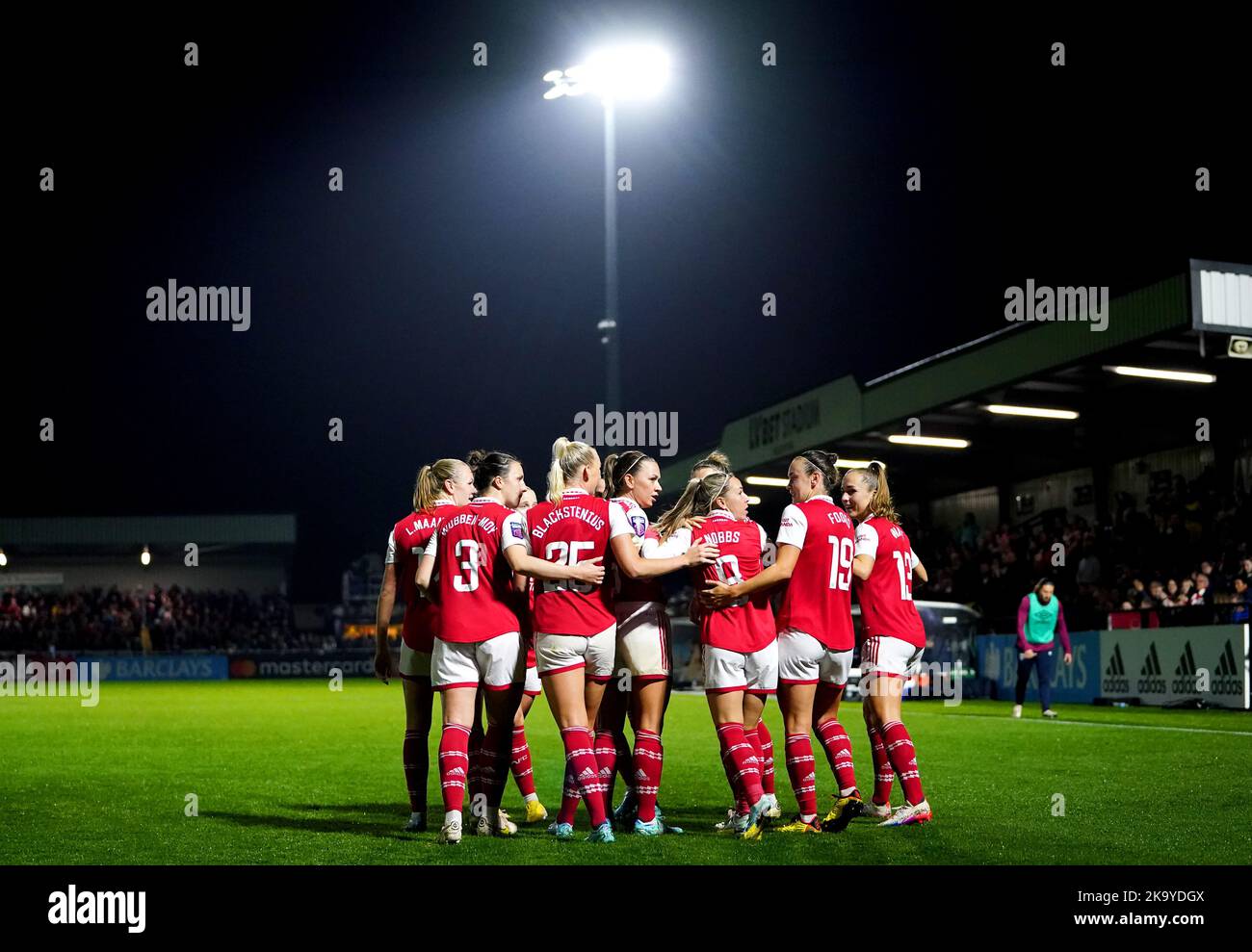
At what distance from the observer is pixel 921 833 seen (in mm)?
8195

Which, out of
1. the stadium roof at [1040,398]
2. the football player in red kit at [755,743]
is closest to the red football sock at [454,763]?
the football player in red kit at [755,743]

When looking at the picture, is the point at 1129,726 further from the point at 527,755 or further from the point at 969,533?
the point at 969,533

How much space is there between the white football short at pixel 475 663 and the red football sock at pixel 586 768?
20.1 inches

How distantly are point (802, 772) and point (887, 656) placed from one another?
965mm

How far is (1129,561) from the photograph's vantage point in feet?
86.4

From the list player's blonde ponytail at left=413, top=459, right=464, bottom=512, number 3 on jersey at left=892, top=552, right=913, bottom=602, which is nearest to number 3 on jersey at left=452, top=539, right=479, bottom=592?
player's blonde ponytail at left=413, top=459, right=464, bottom=512

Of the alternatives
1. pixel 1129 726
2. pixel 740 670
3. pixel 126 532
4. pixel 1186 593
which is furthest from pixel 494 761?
pixel 126 532

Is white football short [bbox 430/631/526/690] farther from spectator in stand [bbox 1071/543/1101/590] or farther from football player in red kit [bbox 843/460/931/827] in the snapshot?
spectator in stand [bbox 1071/543/1101/590]

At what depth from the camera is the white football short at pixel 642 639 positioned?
26.3 ft

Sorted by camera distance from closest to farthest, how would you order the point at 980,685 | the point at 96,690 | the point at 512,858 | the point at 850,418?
the point at 512,858 < the point at 980,685 < the point at 850,418 < the point at 96,690

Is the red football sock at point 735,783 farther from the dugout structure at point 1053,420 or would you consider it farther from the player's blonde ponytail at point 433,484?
the dugout structure at point 1053,420

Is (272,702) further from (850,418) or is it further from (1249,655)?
(1249,655)
